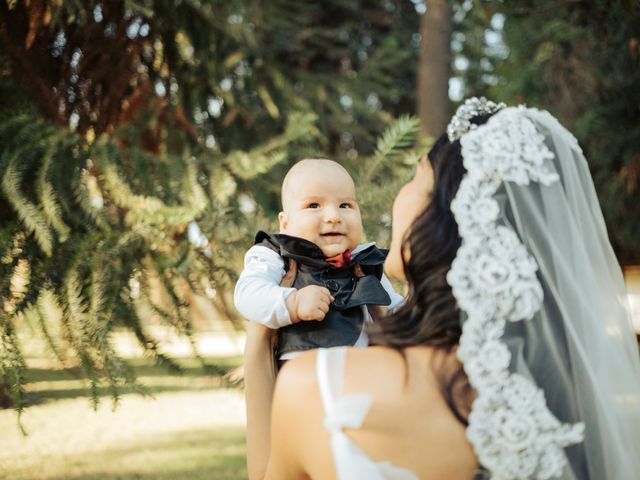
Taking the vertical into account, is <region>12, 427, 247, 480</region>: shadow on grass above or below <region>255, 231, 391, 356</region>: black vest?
below

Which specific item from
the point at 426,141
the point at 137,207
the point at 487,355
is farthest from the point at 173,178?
the point at 487,355

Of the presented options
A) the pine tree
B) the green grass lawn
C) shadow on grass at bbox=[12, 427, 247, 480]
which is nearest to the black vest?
the pine tree

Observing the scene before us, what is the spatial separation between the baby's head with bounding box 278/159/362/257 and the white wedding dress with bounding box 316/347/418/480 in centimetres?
84

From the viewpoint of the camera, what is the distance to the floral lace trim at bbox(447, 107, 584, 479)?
163 centimetres

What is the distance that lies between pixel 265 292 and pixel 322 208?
46cm

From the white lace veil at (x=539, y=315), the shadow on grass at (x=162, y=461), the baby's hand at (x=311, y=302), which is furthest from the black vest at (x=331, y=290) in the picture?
the shadow on grass at (x=162, y=461)

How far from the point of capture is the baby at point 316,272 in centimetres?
216

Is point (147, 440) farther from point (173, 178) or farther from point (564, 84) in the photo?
point (564, 84)

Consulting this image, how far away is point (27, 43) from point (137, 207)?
1.25m

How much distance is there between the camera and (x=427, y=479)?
166 centimetres

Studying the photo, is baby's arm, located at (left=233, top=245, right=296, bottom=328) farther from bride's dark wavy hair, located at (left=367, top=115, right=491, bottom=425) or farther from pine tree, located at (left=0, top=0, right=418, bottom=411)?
pine tree, located at (left=0, top=0, right=418, bottom=411)

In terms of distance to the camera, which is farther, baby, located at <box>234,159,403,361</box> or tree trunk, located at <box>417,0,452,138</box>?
tree trunk, located at <box>417,0,452,138</box>

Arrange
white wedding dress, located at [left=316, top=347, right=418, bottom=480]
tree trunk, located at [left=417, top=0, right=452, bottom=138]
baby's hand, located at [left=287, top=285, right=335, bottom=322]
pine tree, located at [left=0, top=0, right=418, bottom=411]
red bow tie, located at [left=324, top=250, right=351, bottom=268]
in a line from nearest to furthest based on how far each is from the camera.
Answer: white wedding dress, located at [left=316, top=347, right=418, bottom=480], baby's hand, located at [left=287, top=285, right=335, bottom=322], red bow tie, located at [left=324, top=250, right=351, bottom=268], pine tree, located at [left=0, top=0, right=418, bottom=411], tree trunk, located at [left=417, top=0, right=452, bottom=138]

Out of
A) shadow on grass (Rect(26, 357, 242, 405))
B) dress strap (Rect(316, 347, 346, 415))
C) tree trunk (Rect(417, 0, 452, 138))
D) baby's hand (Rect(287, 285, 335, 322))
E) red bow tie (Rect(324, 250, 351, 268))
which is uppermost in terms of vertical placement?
tree trunk (Rect(417, 0, 452, 138))
